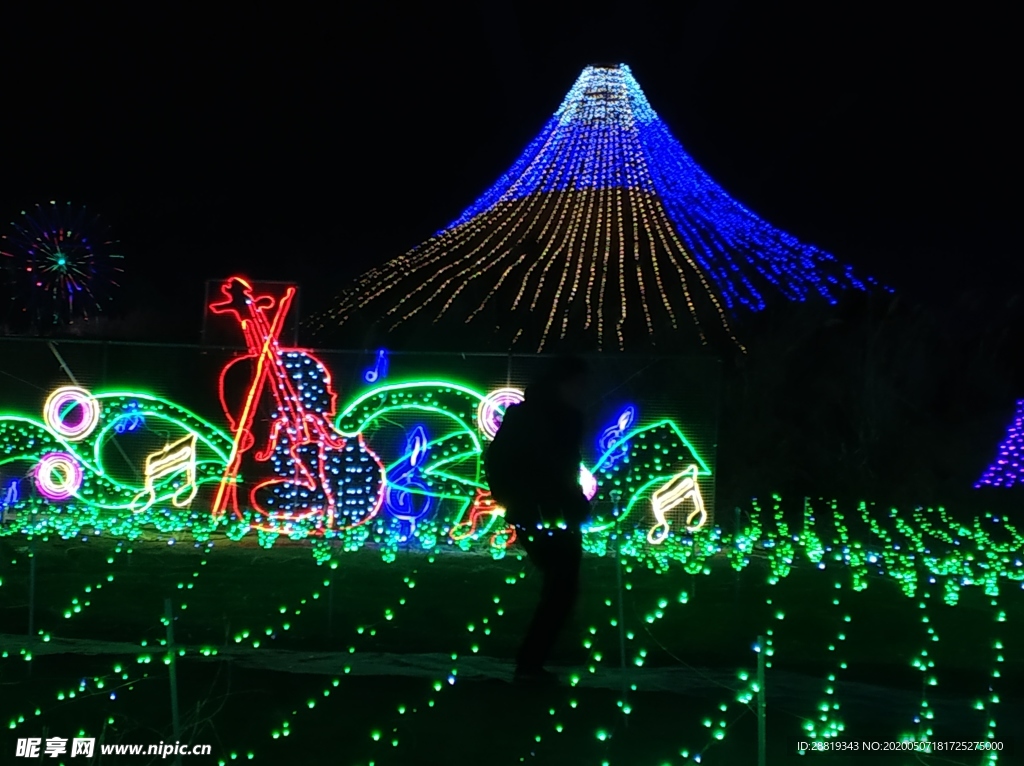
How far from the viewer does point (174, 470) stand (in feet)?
35.3

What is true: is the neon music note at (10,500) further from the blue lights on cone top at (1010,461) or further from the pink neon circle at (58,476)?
the blue lights on cone top at (1010,461)

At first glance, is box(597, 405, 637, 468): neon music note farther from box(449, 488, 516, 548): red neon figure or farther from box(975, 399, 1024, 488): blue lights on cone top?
box(975, 399, 1024, 488): blue lights on cone top

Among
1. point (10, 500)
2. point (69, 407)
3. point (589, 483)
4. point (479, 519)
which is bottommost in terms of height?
point (10, 500)

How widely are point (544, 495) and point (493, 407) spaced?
5211 millimetres

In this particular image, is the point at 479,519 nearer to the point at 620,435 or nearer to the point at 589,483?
the point at 589,483

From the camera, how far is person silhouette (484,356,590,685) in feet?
16.7

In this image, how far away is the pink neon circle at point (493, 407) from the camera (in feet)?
33.7

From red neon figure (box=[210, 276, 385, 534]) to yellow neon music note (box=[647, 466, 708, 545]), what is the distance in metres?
2.70

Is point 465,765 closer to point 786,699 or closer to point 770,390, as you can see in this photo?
point 786,699

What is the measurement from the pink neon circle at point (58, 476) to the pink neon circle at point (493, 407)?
4154mm

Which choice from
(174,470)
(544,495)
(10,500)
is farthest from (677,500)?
(10,500)

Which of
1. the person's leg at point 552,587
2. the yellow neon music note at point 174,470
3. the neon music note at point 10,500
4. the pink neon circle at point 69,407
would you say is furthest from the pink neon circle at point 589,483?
the neon music note at point 10,500

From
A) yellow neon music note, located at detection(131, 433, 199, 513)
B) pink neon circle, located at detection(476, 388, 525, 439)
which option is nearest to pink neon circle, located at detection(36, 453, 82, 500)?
yellow neon music note, located at detection(131, 433, 199, 513)

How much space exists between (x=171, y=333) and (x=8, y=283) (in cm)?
727
